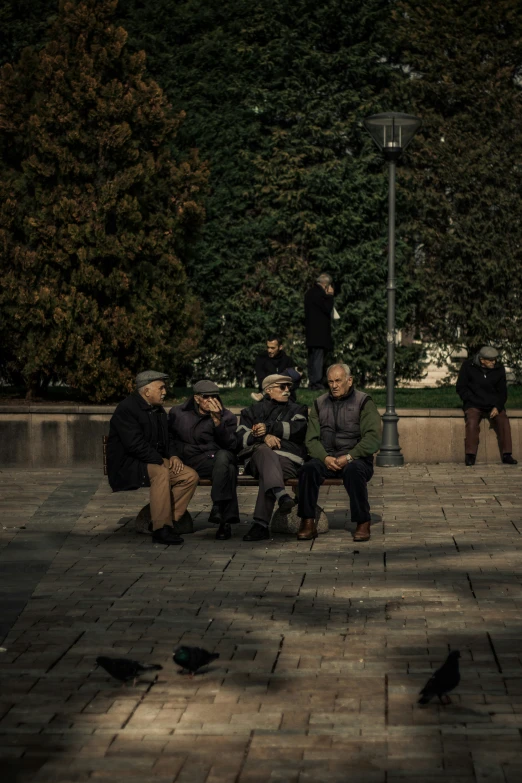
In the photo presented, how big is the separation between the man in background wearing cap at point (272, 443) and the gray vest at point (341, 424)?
8.1 inches

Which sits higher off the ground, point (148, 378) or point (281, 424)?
point (148, 378)

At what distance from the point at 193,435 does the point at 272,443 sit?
672 millimetres

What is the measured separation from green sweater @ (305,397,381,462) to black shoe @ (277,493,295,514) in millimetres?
390

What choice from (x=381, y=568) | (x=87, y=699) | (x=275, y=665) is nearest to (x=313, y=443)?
(x=381, y=568)

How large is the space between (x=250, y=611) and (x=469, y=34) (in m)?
16.7

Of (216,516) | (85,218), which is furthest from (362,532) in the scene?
(85,218)

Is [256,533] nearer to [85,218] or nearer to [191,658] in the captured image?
[191,658]

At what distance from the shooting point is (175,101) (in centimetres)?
2305

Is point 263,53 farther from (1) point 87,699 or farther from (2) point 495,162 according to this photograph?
(1) point 87,699

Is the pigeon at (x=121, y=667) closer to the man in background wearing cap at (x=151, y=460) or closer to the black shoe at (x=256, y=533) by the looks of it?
the man in background wearing cap at (x=151, y=460)

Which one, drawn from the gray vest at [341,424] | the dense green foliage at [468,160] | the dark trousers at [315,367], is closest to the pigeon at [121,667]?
the gray vest at [341,424]

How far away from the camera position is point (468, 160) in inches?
895

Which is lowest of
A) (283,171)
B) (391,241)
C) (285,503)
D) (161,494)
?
(285,503)

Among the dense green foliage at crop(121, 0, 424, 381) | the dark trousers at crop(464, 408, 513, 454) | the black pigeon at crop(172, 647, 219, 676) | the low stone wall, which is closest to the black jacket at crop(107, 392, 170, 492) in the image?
the black pigeon at crop(172, 647, 219, 676)
